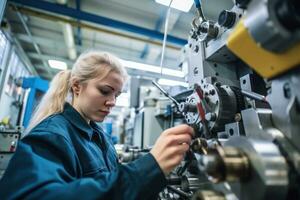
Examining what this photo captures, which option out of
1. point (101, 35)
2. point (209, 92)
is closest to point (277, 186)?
point (209, 92)

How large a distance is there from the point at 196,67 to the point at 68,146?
0.59 meters

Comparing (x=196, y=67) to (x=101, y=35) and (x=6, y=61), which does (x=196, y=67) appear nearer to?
(x=101, y=35)

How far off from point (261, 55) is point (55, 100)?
89 centimetres

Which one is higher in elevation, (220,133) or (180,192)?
(220,133)

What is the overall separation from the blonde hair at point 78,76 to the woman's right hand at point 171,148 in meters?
0.54

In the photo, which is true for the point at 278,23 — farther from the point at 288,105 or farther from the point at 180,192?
the point at 180,192

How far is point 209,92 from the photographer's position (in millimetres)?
802

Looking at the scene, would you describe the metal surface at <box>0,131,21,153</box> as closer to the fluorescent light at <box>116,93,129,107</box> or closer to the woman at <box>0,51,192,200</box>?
the fluorescent light at <box>116,93,129,107</box>

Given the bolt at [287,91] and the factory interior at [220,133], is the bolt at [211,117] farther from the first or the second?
the bolt at [287,91]

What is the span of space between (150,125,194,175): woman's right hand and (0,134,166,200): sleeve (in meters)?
0.02

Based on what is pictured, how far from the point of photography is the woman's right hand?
0.55 metres

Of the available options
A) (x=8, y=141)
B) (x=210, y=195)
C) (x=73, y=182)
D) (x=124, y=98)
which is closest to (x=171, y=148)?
(x=210, y=195)

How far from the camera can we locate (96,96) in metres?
0.99

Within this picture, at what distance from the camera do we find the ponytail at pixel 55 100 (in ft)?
3.24
